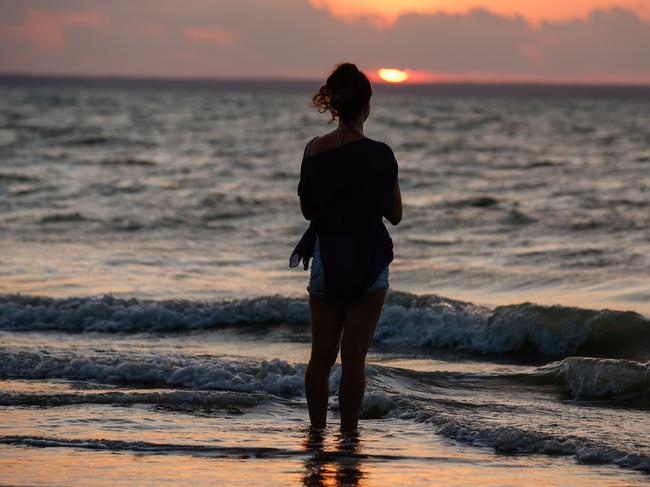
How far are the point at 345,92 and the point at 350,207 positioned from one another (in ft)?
1.68

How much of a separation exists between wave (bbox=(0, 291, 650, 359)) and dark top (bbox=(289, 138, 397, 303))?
504cm

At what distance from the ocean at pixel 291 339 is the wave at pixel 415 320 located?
0.02 metres

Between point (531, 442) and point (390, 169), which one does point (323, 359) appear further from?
point (531, 442)

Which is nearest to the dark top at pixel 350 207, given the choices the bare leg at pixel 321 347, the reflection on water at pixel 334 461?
the bare leg at pixel 321 347

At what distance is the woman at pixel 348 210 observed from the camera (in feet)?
16.5

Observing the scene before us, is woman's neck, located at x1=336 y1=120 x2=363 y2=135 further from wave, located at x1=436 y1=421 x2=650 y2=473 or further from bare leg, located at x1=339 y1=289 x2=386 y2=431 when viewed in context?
wave, located at x1=436 y1=421 x2=650 y2=473

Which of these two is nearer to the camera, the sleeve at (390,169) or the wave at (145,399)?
the sleeve at (390,169)

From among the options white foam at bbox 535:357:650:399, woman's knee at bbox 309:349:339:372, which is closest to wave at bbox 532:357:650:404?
white foam at bbox 535:357:650:399

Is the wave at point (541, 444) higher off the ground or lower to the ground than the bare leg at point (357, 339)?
lower

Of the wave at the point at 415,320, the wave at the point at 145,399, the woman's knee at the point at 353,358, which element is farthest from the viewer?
the wave at the point at 415,320

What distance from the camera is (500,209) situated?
19.4 meters

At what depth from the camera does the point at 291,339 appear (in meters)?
10.3

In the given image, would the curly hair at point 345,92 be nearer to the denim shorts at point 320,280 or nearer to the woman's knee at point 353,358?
the denim shorts at point 320,280

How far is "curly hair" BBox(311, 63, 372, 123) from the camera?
498 centimetres
